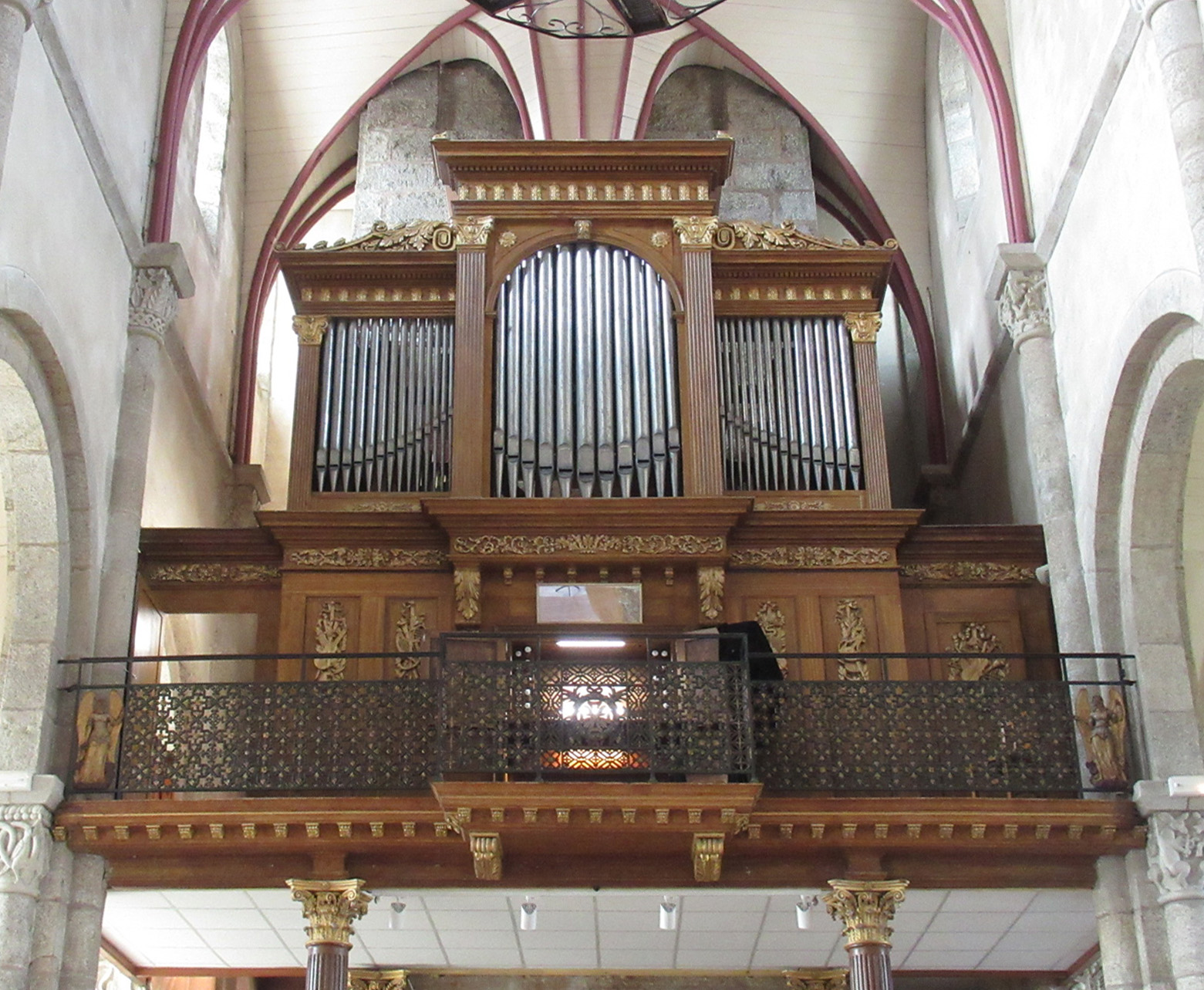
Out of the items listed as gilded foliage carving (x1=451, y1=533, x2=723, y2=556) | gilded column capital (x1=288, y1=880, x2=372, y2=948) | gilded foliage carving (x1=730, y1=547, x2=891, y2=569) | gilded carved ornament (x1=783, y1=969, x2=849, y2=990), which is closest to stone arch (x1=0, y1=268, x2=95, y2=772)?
gilded column capital (x1=288, y1=880, x2=372, y2=948)

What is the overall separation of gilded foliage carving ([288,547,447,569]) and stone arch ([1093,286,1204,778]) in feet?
17.4

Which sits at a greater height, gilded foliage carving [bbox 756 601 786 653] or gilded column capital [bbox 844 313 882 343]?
gilded column capital [bbox 844 313 882 343]

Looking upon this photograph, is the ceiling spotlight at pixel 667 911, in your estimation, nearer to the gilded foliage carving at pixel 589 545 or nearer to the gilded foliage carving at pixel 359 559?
the gilded foliage carving at pixel 589 545

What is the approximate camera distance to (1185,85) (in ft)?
31.6

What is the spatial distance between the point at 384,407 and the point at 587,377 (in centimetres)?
179

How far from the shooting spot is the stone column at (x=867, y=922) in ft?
37.0

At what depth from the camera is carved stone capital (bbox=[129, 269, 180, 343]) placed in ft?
42.5

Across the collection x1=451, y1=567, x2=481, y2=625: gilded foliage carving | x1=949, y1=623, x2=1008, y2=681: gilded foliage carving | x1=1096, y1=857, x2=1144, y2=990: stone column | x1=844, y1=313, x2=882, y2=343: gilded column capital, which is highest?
x1=844, y1=313, x2=882, y2=343: gilded column capital

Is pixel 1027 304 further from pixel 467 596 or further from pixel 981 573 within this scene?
pixel 467 596

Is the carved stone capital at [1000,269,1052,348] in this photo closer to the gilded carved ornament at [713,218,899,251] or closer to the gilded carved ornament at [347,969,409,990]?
the gilded carved ornament at [713,218,899,251]

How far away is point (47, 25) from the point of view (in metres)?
10.8

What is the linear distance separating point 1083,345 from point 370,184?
9179 mm

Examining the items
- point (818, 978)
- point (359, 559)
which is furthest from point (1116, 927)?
point (359, 559)

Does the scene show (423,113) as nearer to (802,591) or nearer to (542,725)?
(802,591)
